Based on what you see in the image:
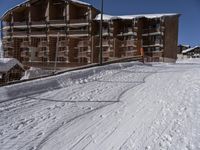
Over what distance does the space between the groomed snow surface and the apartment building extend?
29.3m

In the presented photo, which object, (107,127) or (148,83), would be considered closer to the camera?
(107,127)

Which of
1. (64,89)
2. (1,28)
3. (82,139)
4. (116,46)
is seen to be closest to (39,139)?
(82,139)

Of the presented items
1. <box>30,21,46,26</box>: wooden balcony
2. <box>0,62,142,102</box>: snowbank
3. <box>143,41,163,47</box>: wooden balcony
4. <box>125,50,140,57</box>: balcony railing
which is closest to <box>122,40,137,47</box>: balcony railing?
<box>125,50,140,57</box>: balcony railing

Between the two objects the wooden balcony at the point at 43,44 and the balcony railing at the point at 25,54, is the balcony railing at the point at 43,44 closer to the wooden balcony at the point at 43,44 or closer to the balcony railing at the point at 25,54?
the wooden balcony at the point at 43,44

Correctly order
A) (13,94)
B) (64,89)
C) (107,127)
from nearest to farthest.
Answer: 1. (107,127)
2. (13,94)
3. (64,89)

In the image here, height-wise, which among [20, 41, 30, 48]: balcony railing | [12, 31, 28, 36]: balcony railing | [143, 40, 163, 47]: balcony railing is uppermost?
[12, 31, 28, 36]: balcony railing

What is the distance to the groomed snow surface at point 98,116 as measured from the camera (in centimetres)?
669

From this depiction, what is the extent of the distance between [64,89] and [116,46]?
29.0 metres

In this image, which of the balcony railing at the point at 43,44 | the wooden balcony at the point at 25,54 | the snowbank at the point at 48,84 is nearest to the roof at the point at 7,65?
the snowbank at the point at 48,84

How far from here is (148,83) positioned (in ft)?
44.4

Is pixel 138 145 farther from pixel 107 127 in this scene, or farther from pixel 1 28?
pixel 1 28

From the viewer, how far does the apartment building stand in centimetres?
4597

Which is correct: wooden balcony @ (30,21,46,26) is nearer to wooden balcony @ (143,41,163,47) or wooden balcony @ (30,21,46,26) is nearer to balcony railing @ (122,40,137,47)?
wooden balcony @ (143,41,163,47)

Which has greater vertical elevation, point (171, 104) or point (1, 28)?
point (1, 28)
